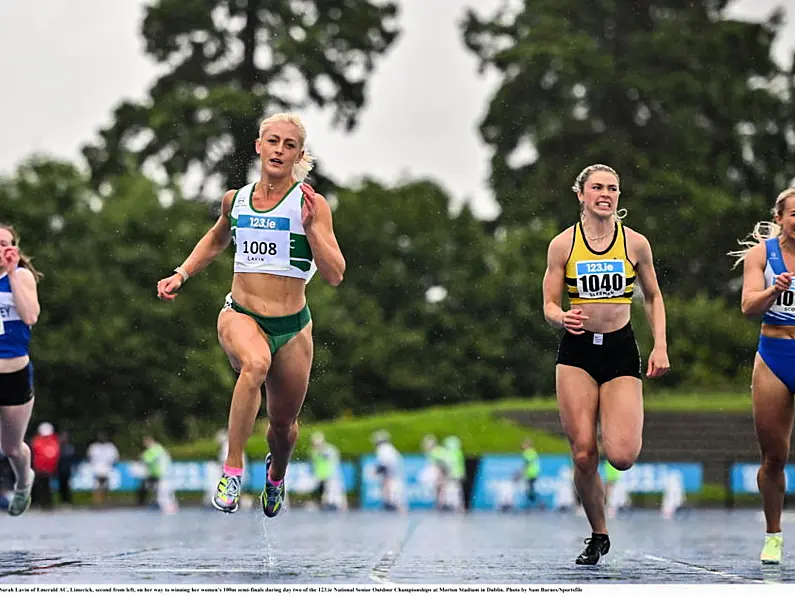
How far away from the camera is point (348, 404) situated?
60.4 m

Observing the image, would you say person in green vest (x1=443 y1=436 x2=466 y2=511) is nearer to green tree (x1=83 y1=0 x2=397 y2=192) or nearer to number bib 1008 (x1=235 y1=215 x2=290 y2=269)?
green tree (x1=83 y1=0 x2=397 y2=192)

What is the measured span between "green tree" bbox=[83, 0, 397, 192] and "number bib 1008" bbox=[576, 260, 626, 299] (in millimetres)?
33418

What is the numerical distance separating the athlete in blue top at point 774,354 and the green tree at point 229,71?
110 feet

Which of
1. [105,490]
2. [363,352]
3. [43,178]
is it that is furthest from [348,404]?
[105,490]

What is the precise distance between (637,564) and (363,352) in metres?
51.7

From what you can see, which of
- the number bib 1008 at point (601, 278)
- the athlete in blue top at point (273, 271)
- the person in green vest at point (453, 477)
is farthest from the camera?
the person in green vest at point (453, 477)

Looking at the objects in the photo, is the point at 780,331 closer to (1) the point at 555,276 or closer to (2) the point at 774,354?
(2) the point at 774,354

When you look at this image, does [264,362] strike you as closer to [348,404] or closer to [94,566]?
[94,566]

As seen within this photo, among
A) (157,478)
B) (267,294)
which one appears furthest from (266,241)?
(157,478)

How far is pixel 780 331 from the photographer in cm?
1012

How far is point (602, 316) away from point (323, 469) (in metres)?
25.7

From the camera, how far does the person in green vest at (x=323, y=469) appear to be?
3472 centimetres

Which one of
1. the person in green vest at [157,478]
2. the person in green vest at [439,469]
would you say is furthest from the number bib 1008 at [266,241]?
the person in green vest at [439,469]

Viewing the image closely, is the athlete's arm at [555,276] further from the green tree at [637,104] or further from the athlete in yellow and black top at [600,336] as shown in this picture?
the green tree at [637,104]
